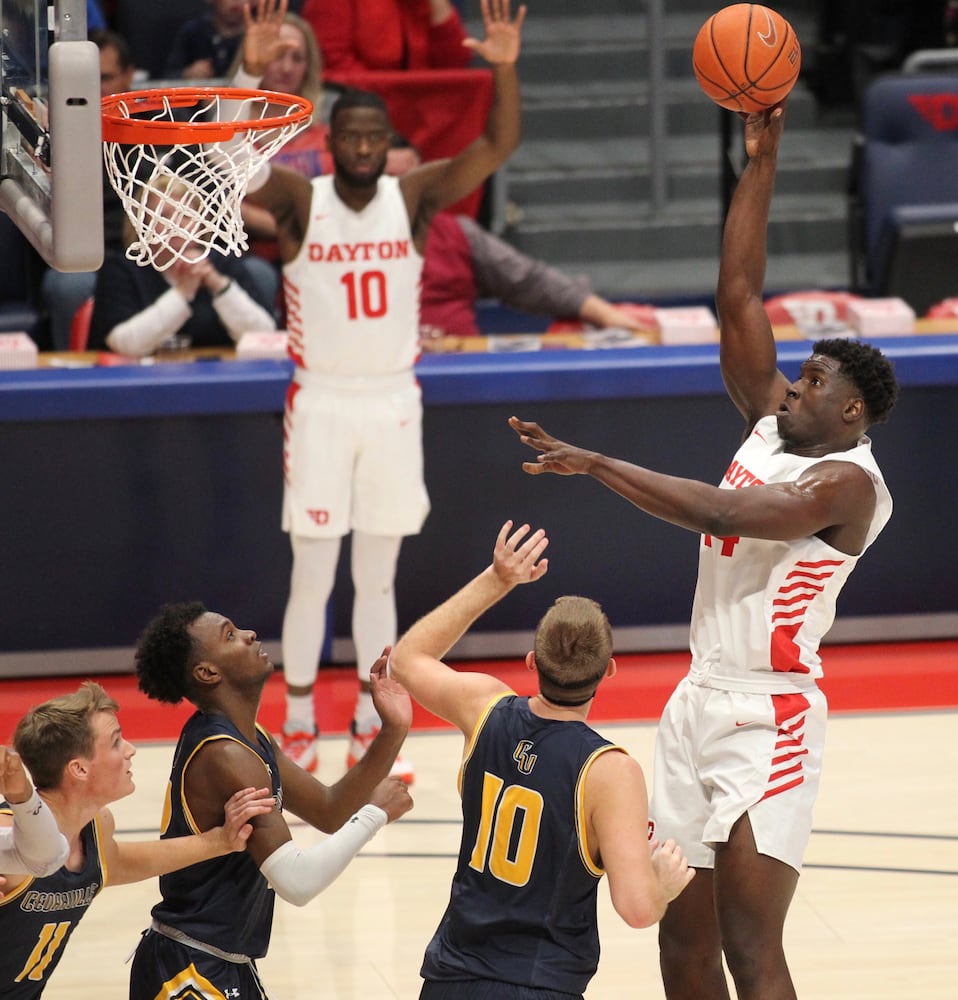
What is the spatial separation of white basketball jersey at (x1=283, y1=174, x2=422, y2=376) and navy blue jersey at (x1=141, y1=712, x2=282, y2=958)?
258cm

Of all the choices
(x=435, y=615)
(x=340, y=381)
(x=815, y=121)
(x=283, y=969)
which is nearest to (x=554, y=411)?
(x=340, y=381)

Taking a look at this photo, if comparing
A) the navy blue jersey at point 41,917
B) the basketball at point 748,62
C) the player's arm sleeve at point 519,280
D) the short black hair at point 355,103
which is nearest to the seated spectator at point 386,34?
the player's arm sleeve at point 519,280

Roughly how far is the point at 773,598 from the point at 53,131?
6.06ft

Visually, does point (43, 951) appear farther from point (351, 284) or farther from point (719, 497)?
point (351, 284)

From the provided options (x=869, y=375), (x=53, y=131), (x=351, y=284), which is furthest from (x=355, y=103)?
(x=53, y=131)

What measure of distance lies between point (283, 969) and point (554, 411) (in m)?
2.89

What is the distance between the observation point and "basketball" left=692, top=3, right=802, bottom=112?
4523 millimetres

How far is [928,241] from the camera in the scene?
8.25 meters

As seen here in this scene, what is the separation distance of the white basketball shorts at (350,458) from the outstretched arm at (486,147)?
0.63m

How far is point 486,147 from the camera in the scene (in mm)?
6176

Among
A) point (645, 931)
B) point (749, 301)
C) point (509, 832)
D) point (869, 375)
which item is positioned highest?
point (749, 301)

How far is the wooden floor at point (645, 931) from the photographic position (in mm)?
4781

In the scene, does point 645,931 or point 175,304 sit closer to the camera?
point 645,931

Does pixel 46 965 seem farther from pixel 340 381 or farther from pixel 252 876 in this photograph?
pixel 340 381
